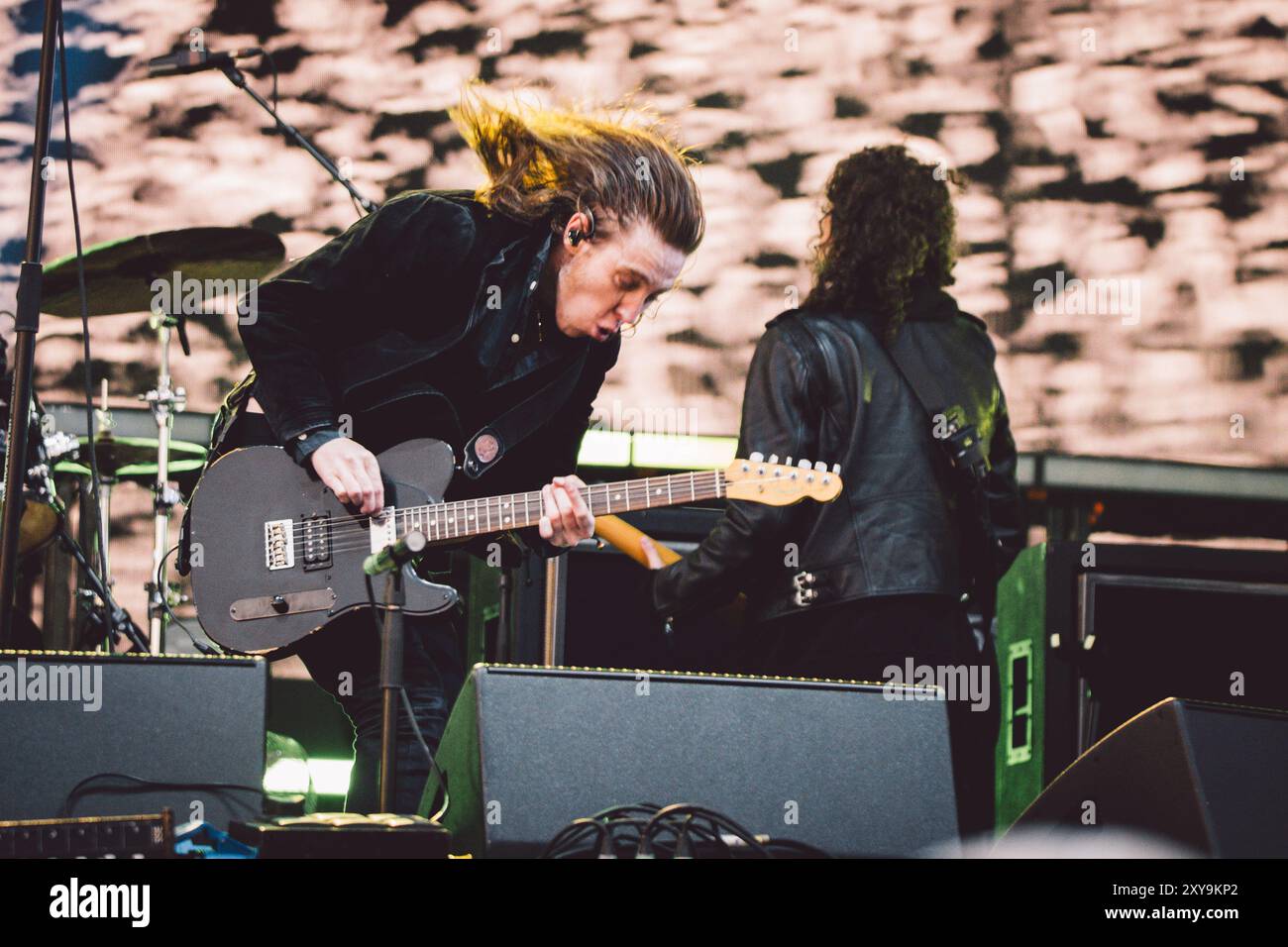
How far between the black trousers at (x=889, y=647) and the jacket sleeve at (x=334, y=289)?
3.23 feet

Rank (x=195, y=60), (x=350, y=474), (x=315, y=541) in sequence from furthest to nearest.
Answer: (x=195, y=60) → (x=315, y=541) → (x=350, y=474)

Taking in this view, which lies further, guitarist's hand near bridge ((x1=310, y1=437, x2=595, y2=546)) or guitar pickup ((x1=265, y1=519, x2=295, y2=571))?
guitar pickup ((x1=265, y1=519, x2=295, y2=571))

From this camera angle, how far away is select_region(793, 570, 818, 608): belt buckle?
2848 millimetres

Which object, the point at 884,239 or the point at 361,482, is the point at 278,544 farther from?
the point at 884,239

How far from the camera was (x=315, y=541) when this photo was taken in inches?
103

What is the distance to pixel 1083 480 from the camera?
5.36 m

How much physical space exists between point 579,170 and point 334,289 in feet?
1.68

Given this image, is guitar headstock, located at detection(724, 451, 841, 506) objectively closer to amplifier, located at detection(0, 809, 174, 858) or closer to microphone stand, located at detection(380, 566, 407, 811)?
microphone stand, located at detection(380, 566, 407, 811)

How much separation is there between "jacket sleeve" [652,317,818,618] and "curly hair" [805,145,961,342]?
181 mm

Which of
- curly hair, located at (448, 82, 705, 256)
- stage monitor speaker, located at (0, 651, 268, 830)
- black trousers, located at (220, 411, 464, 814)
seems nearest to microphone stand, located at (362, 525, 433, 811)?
stage monitor speaker, located at (0, 651, 268, 830)

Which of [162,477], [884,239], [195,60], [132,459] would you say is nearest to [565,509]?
[884,239]

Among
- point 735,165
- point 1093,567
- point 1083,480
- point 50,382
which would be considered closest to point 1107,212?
point 1083,480

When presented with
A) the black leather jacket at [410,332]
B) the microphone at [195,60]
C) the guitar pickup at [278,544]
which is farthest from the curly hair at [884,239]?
the microphone at [195,60]
